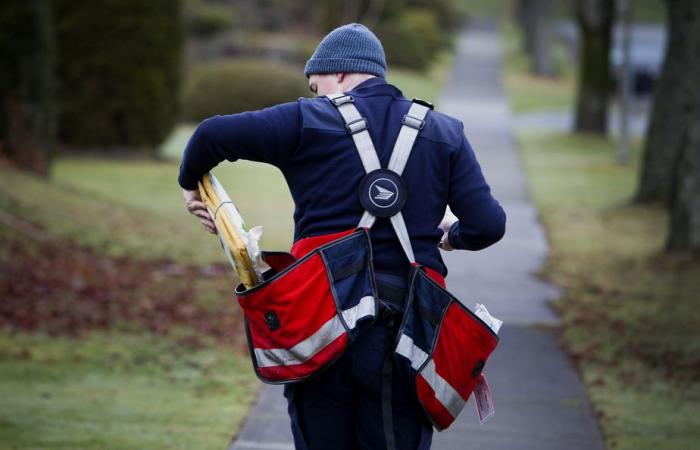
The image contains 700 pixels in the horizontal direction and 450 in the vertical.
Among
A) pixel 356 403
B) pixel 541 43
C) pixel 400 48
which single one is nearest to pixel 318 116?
pixel 356 403

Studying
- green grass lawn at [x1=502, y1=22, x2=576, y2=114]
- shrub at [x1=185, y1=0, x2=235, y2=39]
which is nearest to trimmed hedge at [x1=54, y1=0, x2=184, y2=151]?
green grass lawn at [x1=502, y1=22, x2=576, y2=114]

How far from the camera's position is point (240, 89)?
2597 centimetres

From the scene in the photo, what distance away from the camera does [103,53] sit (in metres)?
18.6

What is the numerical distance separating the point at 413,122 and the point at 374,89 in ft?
0.56

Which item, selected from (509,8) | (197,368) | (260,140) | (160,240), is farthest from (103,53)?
(509,8)

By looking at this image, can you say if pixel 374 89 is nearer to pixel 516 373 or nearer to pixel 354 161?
pixel 354 161

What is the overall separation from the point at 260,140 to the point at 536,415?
3.50 metres

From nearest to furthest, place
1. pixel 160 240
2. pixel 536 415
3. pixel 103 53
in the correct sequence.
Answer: pixel 536 415
pixel 160 240
pixel 103 53

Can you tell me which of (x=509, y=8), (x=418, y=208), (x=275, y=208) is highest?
(x=418, y=208)

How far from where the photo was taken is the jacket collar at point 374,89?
344cm

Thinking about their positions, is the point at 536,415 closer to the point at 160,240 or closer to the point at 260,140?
the point at 260,140

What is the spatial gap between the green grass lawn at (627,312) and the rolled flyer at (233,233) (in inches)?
119

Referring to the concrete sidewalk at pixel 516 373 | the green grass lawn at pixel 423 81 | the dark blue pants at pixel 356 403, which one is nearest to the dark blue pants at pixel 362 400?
the dark blue pants at pixel 356 403

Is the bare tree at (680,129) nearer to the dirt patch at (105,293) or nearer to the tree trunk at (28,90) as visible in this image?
the dirt patch at (105,293)
